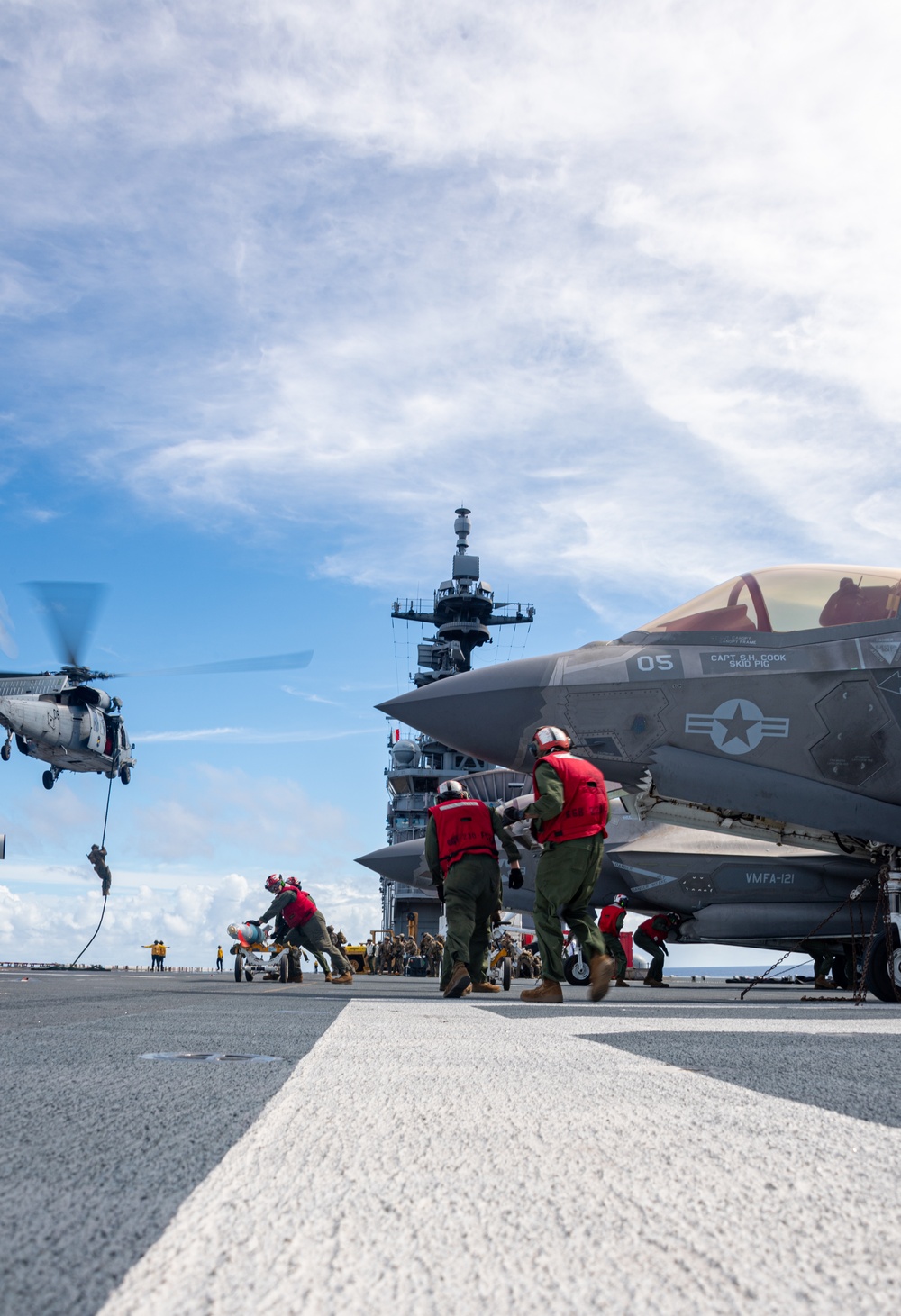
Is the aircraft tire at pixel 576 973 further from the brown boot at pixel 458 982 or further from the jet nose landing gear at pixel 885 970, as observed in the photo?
the brown boot at pixel 458 982

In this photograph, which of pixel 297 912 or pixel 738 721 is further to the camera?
pixel 297 912

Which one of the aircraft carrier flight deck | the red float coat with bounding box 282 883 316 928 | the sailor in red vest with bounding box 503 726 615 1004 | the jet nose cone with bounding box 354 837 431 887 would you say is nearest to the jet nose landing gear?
the sailor in red vest with bounding box 503 726 615 1004

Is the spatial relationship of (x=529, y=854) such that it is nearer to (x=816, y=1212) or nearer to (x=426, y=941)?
(x=426, y=941)

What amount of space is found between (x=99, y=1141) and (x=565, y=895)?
5371 millimetres

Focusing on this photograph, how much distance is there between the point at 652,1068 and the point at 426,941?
26548 mm

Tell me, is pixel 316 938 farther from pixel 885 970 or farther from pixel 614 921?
pixel 885 970

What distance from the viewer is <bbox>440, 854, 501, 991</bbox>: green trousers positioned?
24.0ft

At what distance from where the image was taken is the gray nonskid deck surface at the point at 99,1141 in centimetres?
81

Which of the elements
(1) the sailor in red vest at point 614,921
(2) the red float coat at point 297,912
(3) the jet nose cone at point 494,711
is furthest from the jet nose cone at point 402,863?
(3) the jet nose cone at point 494,711

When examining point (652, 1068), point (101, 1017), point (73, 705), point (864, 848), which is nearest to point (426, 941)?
point (73, 705)

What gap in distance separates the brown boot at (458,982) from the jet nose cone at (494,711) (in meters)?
1.73

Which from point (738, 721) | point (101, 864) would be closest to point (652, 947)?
point (738, 721)

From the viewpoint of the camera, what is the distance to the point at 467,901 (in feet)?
24.3

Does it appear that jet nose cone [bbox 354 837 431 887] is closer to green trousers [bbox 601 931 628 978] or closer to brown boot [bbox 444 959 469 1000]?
green trousers [bbox 601 931 628 978]
